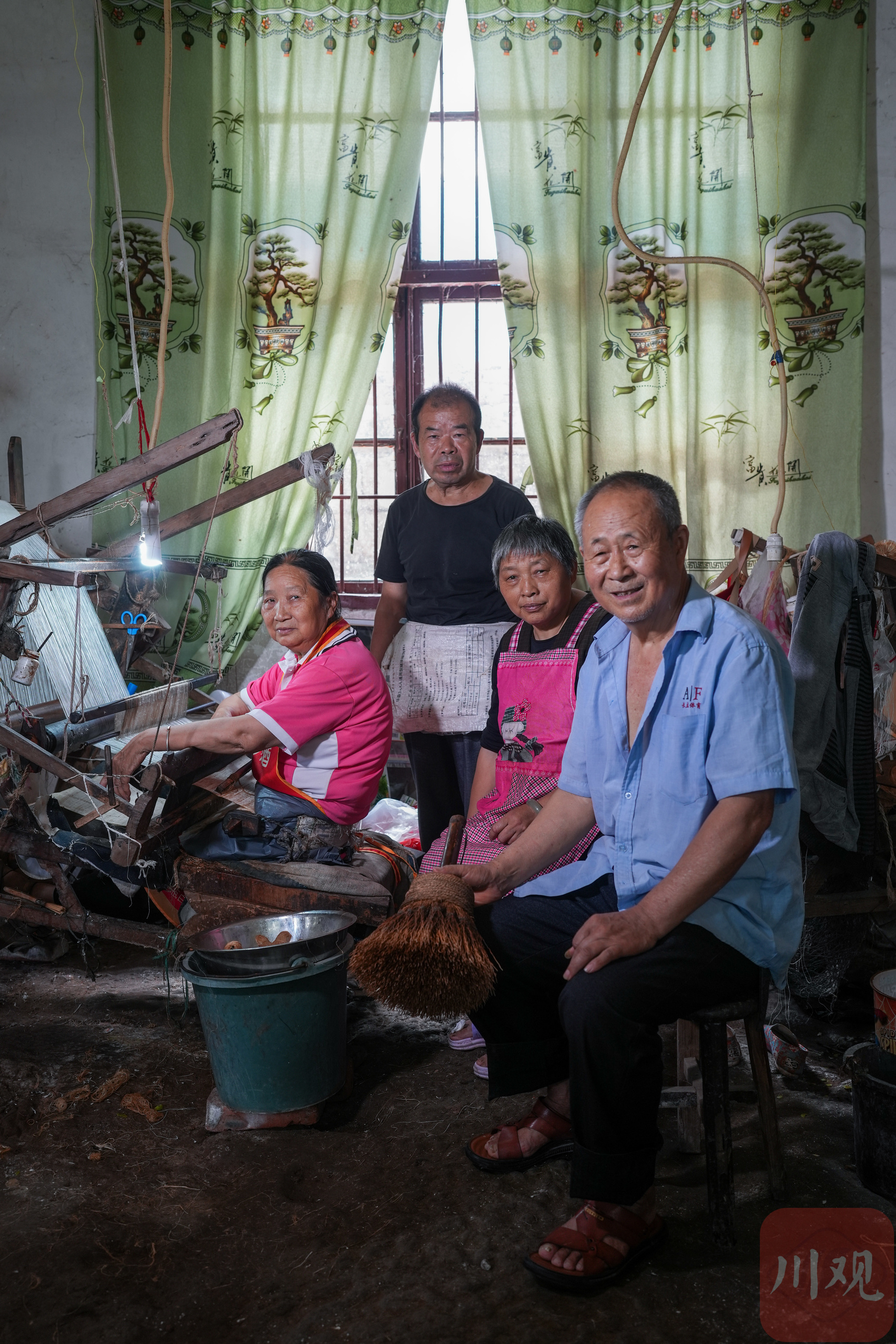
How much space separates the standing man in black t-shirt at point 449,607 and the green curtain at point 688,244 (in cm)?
153

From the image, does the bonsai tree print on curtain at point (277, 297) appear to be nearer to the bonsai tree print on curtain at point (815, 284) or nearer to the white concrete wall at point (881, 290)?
the bonsai tree print on curtain at point (815, 284)

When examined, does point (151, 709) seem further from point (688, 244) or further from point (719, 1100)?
point (688, 244)

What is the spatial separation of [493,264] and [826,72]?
1.72m

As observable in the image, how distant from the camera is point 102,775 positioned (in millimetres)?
2867

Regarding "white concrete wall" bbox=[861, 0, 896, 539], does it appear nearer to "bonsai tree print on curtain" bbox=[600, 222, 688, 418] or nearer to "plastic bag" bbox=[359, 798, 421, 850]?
"bonsai tree print on curtain" bbox=[600, 222, 688, 418]

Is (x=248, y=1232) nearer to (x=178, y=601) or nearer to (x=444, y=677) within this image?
(x=444, y=677)

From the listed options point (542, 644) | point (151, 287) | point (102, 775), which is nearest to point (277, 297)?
point (151, 287)

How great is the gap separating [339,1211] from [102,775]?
136 cm

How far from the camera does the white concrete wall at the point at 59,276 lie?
473 cm

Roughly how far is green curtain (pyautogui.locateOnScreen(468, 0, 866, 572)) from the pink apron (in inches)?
90.1

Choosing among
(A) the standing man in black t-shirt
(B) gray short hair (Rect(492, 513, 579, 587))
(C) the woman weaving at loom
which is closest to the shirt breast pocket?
(B) gray short hair (Rect(492, 513, 579, 587))

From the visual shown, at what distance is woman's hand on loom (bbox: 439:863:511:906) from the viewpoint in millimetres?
2137

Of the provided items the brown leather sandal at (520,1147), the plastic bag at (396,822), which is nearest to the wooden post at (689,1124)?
the brown leather sandal at (520,1147)

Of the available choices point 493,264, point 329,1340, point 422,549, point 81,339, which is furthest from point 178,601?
point 329,1340
